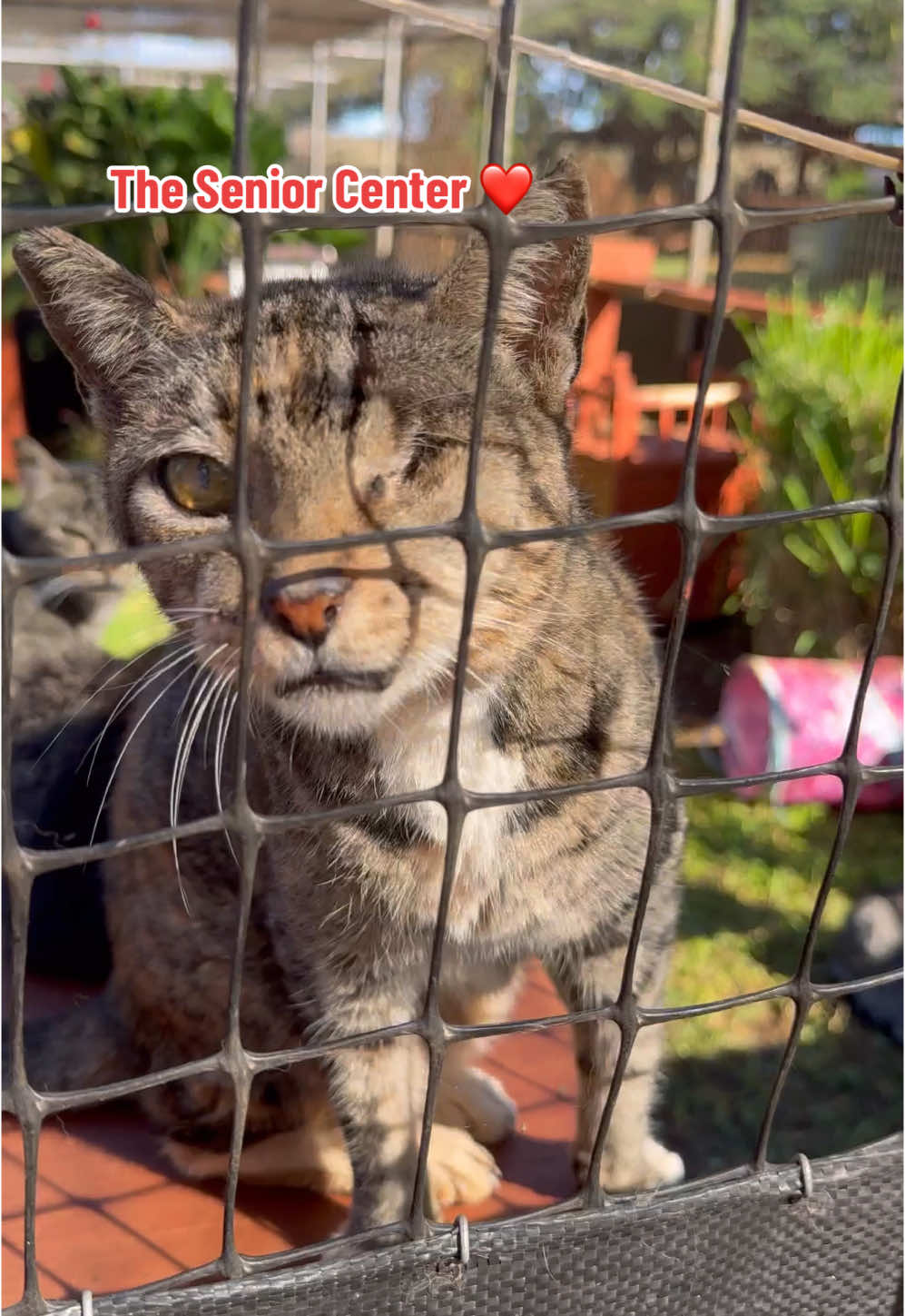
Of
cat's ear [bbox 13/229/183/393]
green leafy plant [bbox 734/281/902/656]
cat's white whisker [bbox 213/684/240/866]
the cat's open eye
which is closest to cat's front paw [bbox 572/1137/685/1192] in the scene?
cat's white whisker [bbox 213/684/240/866]

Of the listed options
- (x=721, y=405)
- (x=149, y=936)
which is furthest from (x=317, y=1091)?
(x=721, y=405)

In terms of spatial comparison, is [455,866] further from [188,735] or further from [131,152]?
[131,152]

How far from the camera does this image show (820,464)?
10.6ft

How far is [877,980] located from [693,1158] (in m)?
0.66

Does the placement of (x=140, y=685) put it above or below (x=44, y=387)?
below

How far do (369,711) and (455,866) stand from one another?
180 mm

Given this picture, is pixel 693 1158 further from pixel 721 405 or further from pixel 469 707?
pixel 721 405

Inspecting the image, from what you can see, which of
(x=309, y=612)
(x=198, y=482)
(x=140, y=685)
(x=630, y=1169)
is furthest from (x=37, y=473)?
(x=630, y=1169)

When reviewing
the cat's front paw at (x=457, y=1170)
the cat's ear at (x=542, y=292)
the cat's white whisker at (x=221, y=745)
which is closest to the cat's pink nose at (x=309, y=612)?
the cat's white whisker at (x=221, y=745)

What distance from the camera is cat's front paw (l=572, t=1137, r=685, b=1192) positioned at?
1.46 metres

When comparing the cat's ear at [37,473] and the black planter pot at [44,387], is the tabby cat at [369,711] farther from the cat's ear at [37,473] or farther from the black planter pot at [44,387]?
the black planter pot at [44,387]

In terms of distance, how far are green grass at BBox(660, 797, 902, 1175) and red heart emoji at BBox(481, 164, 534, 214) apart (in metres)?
1.40

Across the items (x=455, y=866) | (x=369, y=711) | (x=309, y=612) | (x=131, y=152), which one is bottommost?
(x=455, y=866)

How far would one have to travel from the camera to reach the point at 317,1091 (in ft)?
5.06
